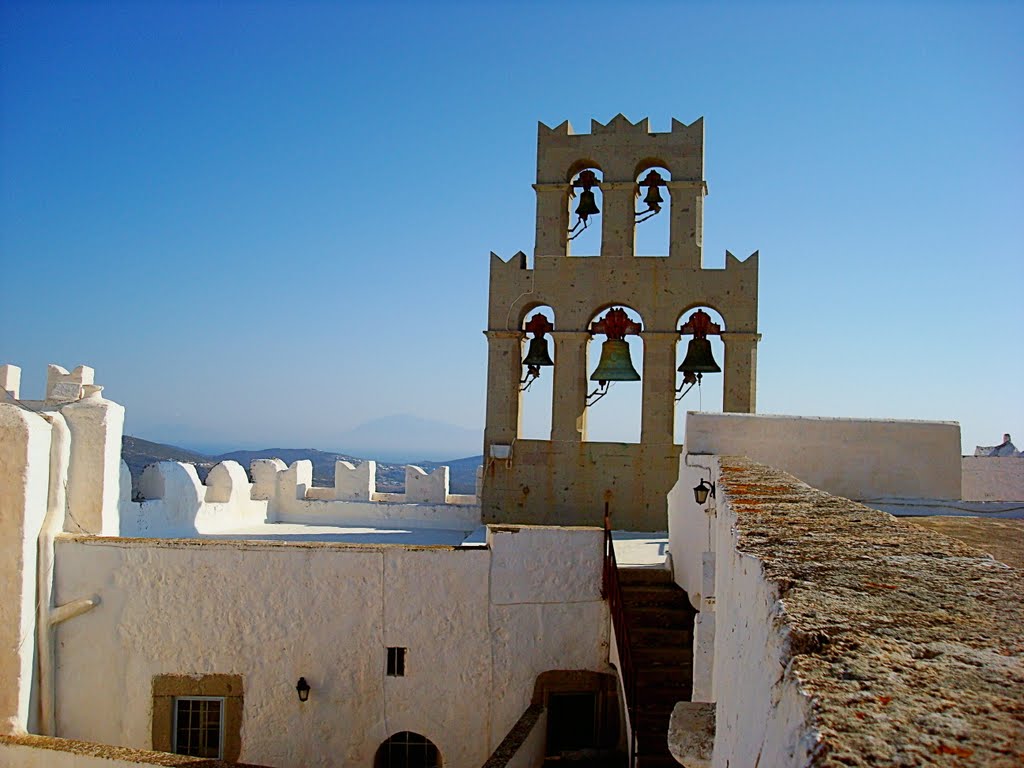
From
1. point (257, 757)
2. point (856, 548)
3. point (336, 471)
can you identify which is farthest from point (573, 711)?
point (856, 548)

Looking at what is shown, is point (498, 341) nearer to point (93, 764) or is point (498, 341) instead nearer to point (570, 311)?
point (570, 311)

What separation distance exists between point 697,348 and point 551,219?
2.53m

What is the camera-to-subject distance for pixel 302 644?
28.6 ft

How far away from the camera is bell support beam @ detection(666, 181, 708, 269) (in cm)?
1146

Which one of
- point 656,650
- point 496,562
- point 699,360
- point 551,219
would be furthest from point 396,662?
point 551,219

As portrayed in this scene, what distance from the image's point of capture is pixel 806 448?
877 cm

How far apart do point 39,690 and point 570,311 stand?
7133 mm

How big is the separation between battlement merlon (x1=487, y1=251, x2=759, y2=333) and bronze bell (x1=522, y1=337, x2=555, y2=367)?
0.33 meters

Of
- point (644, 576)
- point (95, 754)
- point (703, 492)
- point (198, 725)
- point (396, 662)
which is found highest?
point (703, 492)

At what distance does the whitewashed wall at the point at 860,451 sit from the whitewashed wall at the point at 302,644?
8.66ft

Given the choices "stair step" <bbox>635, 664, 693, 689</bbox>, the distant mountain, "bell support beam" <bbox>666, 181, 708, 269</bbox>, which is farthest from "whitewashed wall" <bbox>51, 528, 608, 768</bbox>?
"bell support beam" <bbox>666, 181, 708, 269</bbox>

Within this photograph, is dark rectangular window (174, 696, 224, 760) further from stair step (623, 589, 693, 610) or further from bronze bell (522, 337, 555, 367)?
bronze bell (522, 337, 555, 367)

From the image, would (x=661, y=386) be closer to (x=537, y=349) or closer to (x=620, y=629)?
(x=537, y=349)

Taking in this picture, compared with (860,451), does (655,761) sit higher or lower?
lower
